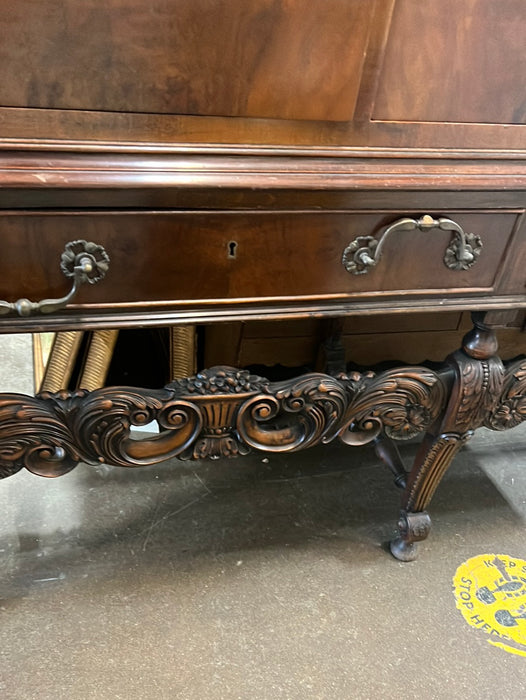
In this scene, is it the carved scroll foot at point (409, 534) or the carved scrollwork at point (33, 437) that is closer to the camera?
the carved scrollwork at point (33, 437)

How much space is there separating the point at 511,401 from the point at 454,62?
0.47 metres

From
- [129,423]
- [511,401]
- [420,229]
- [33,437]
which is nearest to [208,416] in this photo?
[129,423]

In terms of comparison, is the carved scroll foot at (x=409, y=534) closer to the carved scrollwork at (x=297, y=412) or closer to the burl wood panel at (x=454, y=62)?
the carved scrollwork at (x=297, y=412)

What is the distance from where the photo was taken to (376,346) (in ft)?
3.61

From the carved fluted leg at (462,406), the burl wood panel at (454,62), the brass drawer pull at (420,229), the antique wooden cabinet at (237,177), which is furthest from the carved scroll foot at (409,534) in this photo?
the burl wood panel at (454,62)

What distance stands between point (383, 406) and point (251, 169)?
1.24ft

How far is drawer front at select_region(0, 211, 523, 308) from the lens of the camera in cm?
54

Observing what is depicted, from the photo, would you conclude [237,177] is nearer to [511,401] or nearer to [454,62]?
[454,62]

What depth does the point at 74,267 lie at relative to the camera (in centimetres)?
54

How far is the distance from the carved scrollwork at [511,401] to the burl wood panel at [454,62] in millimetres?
348

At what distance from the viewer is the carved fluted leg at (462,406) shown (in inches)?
30.3

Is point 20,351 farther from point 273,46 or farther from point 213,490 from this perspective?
point 273,46

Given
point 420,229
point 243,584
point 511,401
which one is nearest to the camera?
point 420,229

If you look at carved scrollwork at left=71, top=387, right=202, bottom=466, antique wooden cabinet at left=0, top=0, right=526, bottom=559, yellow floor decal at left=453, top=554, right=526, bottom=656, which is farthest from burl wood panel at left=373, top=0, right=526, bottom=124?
yellow floor decal at left=453, top=554, right=526, bottom=656
